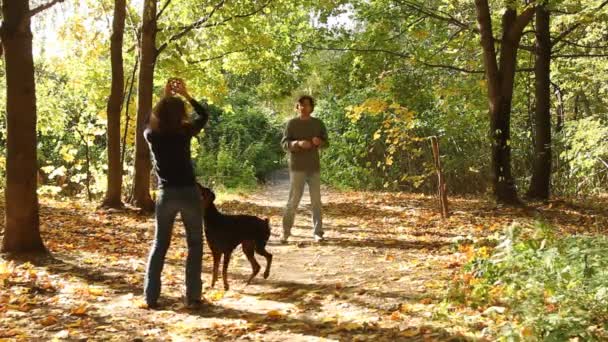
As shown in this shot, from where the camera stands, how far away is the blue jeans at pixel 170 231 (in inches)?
196

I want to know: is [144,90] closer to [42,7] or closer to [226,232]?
[42,7]

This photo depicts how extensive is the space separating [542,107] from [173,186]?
10.0 metres

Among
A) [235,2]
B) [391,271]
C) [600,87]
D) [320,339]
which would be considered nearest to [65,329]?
[320,339]

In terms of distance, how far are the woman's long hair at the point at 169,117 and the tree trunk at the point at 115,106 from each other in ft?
23.7

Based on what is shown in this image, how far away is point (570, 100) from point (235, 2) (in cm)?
1380

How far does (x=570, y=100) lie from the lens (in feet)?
67.7

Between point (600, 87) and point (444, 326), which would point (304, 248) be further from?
point (600, 87)

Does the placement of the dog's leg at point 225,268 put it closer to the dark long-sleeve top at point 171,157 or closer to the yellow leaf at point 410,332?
the dark long-sleeve top at point 171,157

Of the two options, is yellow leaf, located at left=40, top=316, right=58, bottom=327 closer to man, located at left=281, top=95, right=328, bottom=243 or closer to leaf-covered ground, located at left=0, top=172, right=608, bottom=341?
leaf-covered ground, located at left=0, top=172, right=608, bottom=341

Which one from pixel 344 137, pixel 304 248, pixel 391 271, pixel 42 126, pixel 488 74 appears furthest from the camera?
pixel 344 137

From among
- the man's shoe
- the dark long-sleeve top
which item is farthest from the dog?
the man's shoe

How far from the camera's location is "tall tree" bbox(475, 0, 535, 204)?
441 inches

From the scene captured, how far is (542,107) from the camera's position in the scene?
1269cm

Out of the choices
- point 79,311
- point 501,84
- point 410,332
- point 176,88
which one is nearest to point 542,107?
point 501,84
